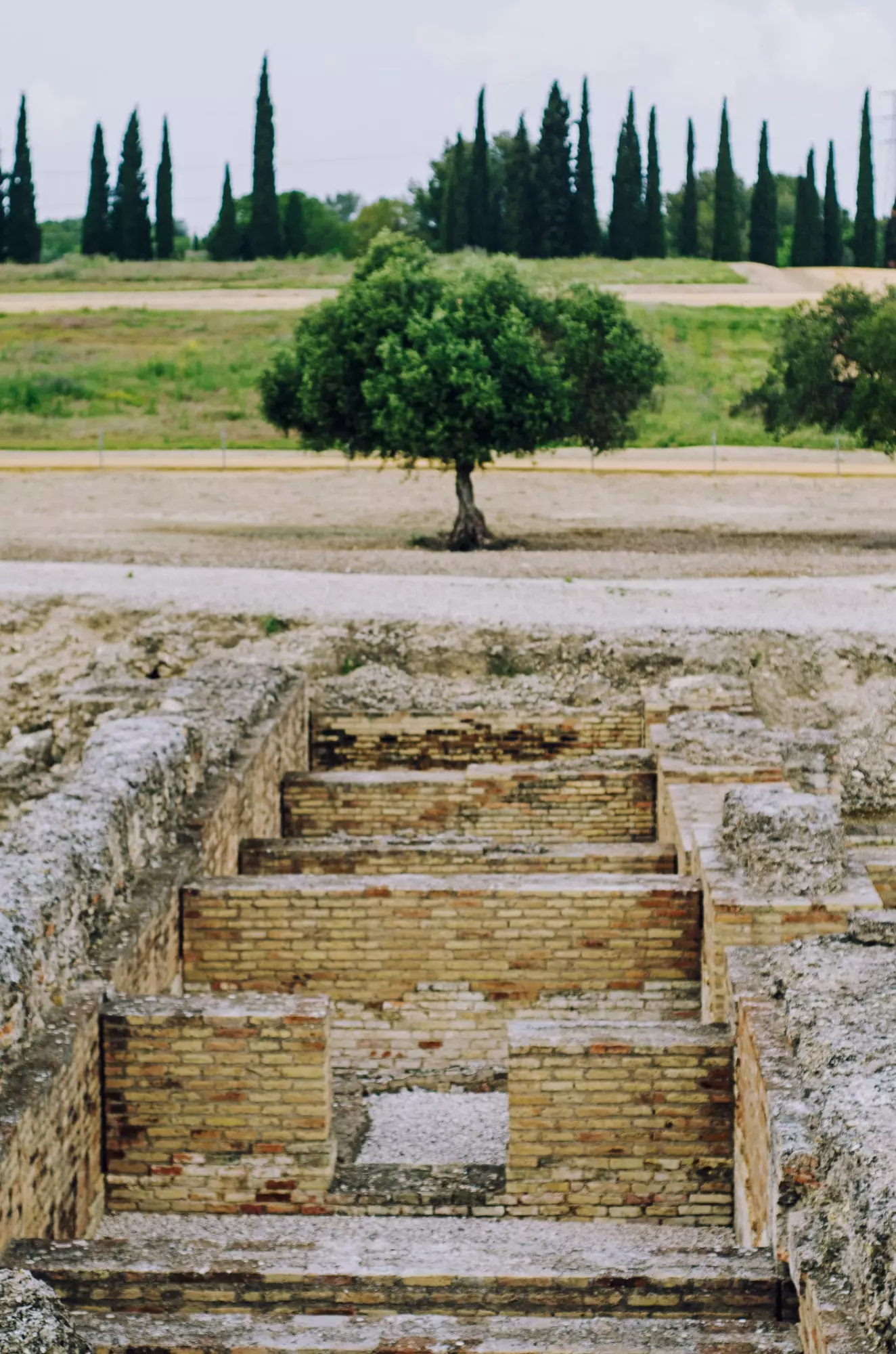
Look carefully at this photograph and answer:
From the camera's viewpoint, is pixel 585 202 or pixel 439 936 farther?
pixel 585 202

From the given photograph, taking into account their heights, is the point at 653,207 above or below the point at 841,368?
above

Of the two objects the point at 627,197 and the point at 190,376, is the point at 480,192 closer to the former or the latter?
the point at 627,197

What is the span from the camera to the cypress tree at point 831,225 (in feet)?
175

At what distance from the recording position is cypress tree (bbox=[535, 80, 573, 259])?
174 feet

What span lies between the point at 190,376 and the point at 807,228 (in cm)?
2596

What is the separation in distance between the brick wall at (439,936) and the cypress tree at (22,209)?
170 feet

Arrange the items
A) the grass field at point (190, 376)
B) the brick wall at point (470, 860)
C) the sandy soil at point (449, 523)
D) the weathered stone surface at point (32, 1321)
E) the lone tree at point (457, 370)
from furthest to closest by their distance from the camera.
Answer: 1. the grass field at point (190, 376)
2. the lone tree at point (457, 370)
3. the sandy soil at point (449, 523)
4. the brick wall at point (470, 860)
5. the weathered stone surface at point (32, 1321)

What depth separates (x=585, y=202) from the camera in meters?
53.6

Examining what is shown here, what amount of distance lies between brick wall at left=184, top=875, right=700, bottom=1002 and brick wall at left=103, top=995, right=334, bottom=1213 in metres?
1.38

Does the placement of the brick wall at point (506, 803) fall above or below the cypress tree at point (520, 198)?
below

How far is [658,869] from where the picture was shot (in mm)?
9328

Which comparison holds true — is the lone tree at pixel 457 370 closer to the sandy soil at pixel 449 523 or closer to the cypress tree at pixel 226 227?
the sandy soil at pixel 449 523

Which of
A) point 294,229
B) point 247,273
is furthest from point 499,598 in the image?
point 294,229

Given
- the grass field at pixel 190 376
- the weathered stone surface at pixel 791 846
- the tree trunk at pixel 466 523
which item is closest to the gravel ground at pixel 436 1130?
the weathered stone surface at pixel 791 846
